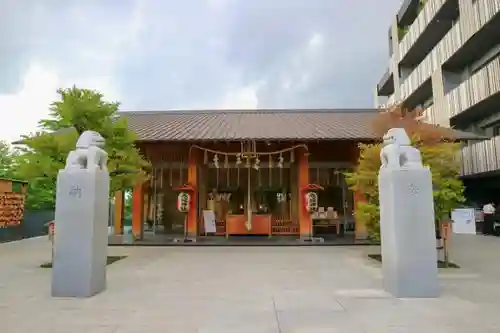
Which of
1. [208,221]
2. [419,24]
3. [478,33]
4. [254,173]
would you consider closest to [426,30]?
[419,24]

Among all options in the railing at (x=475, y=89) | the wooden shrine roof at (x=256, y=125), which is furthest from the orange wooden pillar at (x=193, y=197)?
the railing at (x=475, y=89)

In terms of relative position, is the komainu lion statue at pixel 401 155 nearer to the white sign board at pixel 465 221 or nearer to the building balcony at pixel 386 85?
the white sign board at pixel 465 221

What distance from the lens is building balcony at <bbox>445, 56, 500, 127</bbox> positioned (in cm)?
1603

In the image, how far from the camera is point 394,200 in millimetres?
5641

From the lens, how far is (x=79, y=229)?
566 centimetres

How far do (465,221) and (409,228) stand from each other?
15366 millimetres

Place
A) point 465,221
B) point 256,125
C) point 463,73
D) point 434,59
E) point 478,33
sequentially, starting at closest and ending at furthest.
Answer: point 256,125
point 478,33
point 465,221
point 463,73
point 434,59

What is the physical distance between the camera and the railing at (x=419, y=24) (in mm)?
20422

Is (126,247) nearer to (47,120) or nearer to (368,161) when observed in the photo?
(47,120)

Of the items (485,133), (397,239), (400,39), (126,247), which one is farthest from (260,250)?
(400,39)

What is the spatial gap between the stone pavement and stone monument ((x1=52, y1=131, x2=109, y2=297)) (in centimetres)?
29

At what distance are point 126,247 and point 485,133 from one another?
17.5 m

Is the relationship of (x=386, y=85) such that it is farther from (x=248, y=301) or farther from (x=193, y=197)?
(x=248, y=301)

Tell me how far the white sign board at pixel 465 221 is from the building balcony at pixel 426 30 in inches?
400
